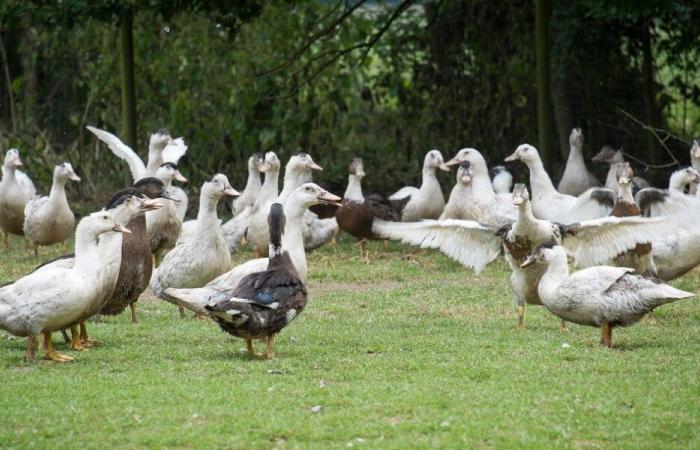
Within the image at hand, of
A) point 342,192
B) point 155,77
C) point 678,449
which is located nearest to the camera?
point 678,449

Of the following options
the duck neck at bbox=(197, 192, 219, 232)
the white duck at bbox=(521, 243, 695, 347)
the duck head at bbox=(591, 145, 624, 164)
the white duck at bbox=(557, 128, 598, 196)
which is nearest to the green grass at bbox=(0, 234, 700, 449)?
the white duck at bbox=(521, 243, 695, 347)

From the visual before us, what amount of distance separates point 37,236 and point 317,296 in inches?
162

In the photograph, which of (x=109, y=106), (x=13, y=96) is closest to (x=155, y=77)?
(x=109, y=106)

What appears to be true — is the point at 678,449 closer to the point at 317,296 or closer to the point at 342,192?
the point at 317,296

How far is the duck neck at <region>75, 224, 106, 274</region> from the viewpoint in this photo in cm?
812

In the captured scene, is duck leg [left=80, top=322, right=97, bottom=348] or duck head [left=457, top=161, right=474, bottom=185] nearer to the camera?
duck leg [left=80, top=322, right=97, bottom=348]

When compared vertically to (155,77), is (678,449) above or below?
below

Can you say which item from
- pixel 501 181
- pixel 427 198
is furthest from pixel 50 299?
pixel 501 181

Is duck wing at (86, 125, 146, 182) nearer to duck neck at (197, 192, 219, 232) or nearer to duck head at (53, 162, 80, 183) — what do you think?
duck head at (53, 162, 80, 183)

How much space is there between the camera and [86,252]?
26.9 ft

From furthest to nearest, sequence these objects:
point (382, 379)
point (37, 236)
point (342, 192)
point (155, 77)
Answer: point (155, 77) → point (342, 192) → point (37, 236) → point (382, 379)

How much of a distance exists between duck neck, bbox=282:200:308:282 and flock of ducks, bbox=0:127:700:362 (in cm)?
1

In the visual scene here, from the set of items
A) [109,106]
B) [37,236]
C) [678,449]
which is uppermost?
[109,106]

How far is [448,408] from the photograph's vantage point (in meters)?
6.77
